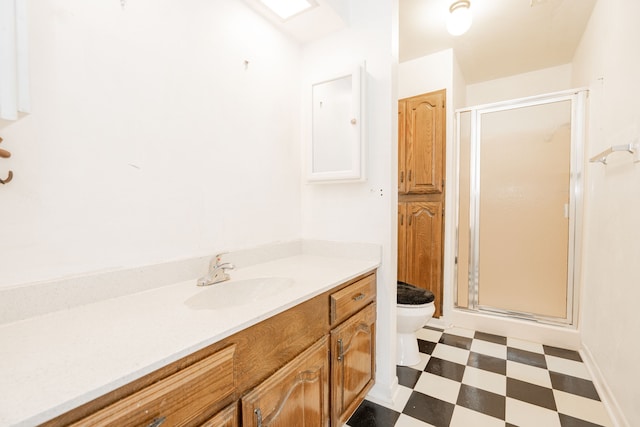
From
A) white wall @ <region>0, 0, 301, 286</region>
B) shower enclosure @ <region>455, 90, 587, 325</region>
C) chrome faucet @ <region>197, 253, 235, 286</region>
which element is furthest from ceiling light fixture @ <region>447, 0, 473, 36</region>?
chrome faucet @ <region>197, 253, 235, 286</region>

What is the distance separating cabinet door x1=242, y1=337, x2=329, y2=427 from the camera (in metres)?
0.78

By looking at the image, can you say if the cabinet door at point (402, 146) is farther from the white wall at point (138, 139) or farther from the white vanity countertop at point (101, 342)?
the white vanity countertop at point (101, 342)

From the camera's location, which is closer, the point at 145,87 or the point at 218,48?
the point at 145,87

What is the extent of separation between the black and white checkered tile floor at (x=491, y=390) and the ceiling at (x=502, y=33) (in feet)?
7.71

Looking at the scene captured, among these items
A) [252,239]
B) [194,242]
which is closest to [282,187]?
[252,239]

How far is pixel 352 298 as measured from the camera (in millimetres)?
1249

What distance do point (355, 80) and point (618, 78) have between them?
1389 millimetres

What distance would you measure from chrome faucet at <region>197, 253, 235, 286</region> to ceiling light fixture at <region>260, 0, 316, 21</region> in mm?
1266

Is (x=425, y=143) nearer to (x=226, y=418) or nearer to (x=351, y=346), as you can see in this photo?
(x=351, y=346)

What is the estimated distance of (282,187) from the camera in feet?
5.33

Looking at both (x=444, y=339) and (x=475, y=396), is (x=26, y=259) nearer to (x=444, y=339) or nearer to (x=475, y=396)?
(x=475, y=396)

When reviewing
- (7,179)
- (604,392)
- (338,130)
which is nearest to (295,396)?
(7,179)

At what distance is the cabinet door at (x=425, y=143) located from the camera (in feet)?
7.89

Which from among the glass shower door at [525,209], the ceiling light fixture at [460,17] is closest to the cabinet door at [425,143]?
the glass shower door at [525,209]
